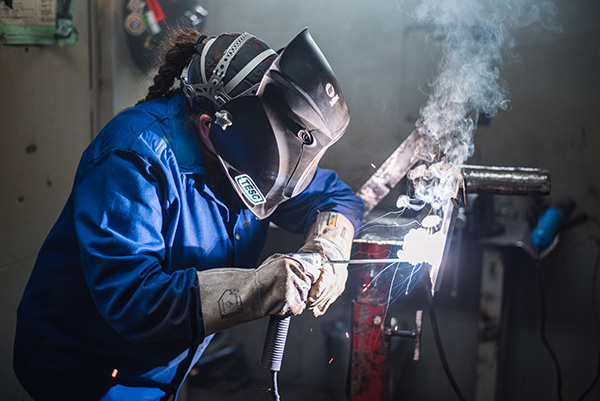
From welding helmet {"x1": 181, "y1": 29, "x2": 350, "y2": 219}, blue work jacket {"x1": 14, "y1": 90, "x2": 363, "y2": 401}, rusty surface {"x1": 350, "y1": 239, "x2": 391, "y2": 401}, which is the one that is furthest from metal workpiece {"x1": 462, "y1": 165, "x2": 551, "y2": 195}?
blue work jacket {"x1": 14, "y1": 90, "x2": 363, "y2": 401}

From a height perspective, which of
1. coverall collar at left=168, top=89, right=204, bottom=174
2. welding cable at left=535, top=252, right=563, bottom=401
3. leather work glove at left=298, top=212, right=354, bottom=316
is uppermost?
coverall collar at left=168, top=89, right=204, bottom=174

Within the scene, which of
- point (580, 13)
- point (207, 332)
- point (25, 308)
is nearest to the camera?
point (207, 332)

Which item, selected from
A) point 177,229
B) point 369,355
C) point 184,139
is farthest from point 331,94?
point 369,355

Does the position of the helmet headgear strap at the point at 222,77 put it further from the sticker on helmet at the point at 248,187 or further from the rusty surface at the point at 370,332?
the rusty surface at the point at 370,332

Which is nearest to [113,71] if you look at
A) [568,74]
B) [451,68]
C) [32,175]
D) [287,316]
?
[32,175]

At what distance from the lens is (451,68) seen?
277cm

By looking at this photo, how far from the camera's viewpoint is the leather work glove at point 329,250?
144 cm

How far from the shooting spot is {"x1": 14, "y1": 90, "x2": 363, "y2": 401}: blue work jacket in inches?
47.5

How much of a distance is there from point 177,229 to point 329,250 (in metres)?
0.49

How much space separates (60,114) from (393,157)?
5.15 feet

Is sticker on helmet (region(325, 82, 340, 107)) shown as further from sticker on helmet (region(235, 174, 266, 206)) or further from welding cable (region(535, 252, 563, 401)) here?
welding cable (region(535, 252, 563, 401))

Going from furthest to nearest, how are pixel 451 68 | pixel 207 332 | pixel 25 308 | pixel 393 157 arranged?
1. pixel 451 68
2. pixel 393 157
3. pixel 25 308
4. pixel 207 332

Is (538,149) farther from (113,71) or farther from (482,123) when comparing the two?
(113,71)

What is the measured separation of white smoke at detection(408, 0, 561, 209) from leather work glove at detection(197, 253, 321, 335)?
4.60 ft
